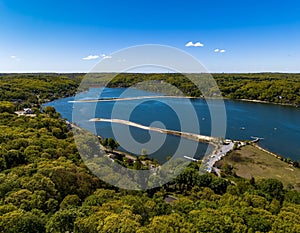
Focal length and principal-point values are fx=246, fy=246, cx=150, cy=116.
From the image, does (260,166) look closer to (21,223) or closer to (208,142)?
(208,142)

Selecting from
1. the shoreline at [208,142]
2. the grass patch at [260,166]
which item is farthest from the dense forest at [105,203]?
the shoreline at [208,142]

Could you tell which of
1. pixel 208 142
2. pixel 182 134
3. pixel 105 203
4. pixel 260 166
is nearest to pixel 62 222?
pixel 105 203

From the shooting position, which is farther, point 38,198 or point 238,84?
point 238,84

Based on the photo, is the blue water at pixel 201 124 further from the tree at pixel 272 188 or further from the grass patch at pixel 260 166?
the tree at pixel 272 188

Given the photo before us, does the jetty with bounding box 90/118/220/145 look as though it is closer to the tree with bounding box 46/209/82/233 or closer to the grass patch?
the grass patch

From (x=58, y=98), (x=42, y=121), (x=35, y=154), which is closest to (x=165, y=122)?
(x=42, y=121)

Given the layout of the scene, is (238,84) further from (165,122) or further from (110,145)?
(110,145)

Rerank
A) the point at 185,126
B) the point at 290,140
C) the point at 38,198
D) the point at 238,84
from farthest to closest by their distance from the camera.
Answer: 1. the point at 238,84
2. the point at 185,126
3. the point at 290,140
4. the point at 38,198
